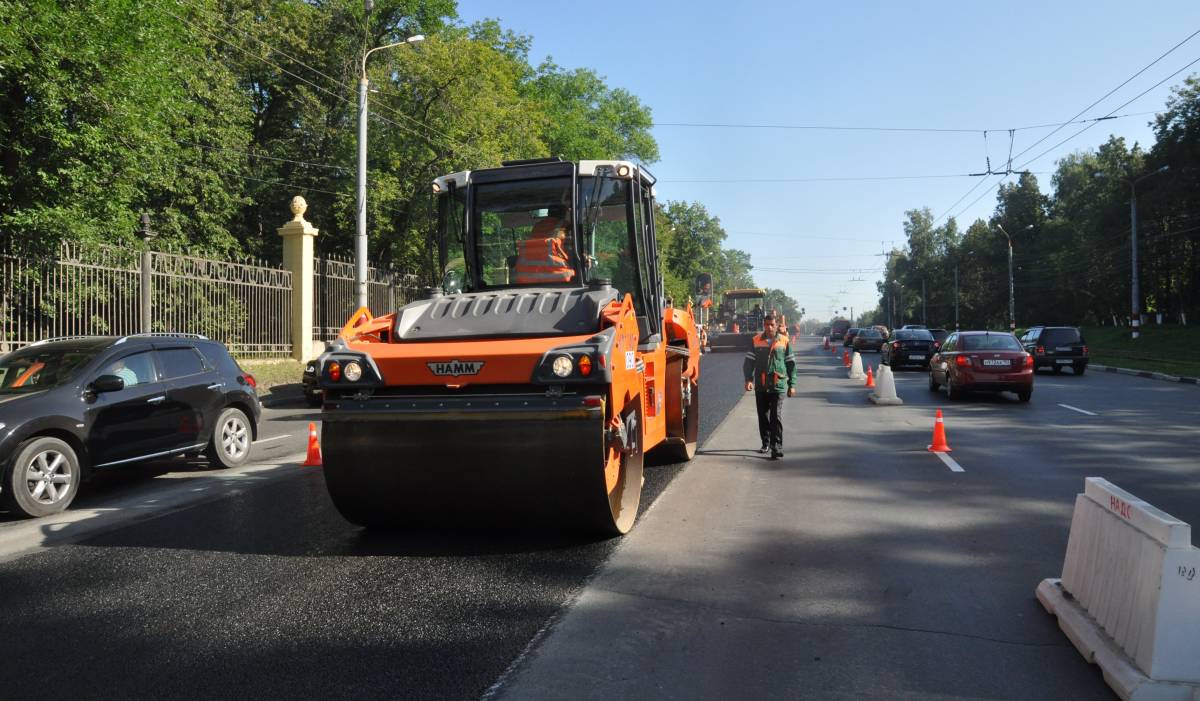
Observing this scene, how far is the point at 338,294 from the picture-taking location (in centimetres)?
2347

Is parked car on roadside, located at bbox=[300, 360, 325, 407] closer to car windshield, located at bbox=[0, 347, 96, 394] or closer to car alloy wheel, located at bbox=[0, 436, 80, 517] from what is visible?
car windshield, located at bbox=[0, 347, 96, 394]

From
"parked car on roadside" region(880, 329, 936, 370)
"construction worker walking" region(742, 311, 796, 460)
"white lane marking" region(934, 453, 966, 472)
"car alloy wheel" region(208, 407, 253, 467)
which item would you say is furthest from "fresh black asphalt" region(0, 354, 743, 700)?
"parked car on roadside" region(880, 329, 936, 370)

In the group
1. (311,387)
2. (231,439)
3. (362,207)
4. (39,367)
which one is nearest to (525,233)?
(231,439)

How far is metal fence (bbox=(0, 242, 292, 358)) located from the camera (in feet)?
48.5

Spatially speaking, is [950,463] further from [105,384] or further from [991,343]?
[991,343]

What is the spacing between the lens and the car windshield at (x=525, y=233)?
22.7ft

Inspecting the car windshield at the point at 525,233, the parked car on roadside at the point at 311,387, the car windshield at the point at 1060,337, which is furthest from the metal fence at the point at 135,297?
the car windshield at the point at 1060,337

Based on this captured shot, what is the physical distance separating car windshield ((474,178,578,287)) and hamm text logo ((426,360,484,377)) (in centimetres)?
183

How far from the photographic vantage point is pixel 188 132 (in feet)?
75.8

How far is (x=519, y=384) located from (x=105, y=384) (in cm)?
467

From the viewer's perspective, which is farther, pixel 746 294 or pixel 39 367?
pixel 746 294

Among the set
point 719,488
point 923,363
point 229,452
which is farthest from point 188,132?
point 923,363

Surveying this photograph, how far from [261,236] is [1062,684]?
3264cm

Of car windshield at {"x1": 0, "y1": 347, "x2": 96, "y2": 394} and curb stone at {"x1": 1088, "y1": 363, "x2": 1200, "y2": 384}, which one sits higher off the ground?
car windshield at {"x1": 0, "y1": 347, "x2": 96, "y2": 394}
